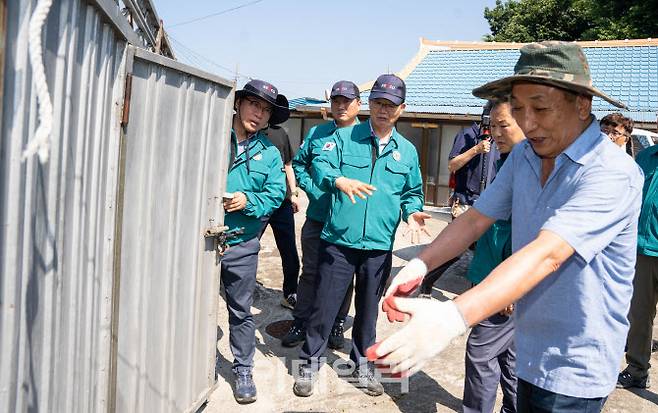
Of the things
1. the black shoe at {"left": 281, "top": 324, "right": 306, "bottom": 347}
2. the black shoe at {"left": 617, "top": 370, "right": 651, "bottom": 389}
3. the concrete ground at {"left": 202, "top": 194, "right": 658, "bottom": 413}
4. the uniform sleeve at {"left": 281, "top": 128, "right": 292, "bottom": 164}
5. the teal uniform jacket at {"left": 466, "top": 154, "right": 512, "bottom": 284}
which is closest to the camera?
the teal uniform jacket at {"left": 466, "top": 154, "right": 512, "bottom": 284}

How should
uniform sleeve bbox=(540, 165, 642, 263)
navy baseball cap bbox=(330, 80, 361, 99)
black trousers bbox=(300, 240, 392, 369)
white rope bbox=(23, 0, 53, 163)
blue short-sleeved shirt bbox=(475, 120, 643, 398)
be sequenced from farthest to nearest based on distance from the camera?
navy baseball cap bbox=(330, 80, 361, 99), black trousers bbox=(300, 240, 392, 369), blue short-sleeved shirt bbox=(475, 120, 643, 398), uniform sleeve bbox=(540, 165, 642, 263), white rope bbox=(23, 0, 53, 163)

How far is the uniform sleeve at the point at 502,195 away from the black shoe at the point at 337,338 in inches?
104

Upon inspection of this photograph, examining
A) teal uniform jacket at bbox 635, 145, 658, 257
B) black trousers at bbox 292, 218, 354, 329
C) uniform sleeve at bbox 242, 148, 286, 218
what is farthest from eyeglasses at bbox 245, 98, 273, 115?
teal uniform jacket at bbox 635, 145, 658, 257

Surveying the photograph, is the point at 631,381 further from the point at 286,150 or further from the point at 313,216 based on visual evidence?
the point at 286,150

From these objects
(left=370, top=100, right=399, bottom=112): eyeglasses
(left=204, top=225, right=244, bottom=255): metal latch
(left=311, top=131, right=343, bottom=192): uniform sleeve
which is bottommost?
(left=204, top=225, right=244, bottom=255): metal latch

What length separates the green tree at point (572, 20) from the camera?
2222cm

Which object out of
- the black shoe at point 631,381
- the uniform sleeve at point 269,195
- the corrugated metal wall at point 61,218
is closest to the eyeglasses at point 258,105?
the uniform sleeve at point 269,195

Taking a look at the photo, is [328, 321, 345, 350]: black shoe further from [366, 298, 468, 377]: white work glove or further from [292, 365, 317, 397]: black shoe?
[366, 298, 468, 377]: white work glove

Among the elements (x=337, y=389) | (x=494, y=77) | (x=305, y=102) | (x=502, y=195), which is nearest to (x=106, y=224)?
(x=502, y=195)

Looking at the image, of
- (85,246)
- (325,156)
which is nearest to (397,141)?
(325,156)

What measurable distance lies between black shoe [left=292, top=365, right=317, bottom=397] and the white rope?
302 cm

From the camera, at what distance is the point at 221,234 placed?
331 centimetres

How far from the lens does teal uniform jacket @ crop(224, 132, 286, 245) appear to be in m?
3.65

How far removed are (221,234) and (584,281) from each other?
6.78 feet
